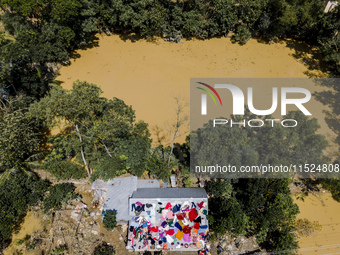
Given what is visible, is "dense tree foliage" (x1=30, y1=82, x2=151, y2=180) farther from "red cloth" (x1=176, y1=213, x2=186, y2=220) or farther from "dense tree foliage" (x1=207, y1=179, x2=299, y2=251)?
"dense tree foliage" (x1=207, y1=179, x2=299, y2=251)

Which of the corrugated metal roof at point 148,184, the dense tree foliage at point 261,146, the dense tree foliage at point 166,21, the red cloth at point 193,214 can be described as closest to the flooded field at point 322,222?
the dense tree foliage at point 261,146

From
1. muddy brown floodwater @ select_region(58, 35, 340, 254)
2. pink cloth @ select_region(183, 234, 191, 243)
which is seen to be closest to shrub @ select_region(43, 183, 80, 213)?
pink cloth @ select_region(183, 234, 191, 243)

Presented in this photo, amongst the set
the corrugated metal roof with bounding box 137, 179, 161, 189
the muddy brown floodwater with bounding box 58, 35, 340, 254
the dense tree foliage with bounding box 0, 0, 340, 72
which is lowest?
the corrugated metal roof with bounding box 137, 179, 161, 189

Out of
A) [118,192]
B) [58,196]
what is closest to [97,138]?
[118,192]

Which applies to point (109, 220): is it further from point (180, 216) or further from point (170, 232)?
point (180, 216)

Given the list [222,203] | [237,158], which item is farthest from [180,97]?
[222,203]

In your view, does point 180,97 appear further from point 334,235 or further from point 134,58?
point 334,235

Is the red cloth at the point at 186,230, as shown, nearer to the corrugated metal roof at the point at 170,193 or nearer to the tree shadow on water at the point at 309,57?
the corrugated metal roof at the point at 170,193
